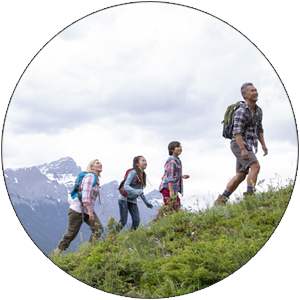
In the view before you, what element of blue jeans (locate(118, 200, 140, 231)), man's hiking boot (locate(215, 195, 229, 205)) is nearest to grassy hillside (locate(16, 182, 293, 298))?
man's hiking boot (locate(215, 195, 229, 205))

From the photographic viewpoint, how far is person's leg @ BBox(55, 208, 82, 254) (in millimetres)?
3105

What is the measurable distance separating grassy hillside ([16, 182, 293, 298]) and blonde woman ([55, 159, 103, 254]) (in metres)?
0.22

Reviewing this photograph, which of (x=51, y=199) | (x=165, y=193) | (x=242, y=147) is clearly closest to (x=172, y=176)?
(x=165, y=193)

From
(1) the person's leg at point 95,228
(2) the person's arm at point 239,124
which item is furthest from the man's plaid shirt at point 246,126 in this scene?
(1) the person's leg at point 95,228

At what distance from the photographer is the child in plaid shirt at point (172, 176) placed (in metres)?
3.08

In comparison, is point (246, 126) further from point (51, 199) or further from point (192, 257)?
point (51, 199)

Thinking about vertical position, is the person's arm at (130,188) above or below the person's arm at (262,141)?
below

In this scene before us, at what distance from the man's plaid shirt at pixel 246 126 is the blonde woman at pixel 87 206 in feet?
4.95

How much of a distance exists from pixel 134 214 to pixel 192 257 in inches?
29.1

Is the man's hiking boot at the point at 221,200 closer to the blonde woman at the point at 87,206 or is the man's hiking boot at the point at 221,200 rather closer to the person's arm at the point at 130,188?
the person's arm at the point at 130,188

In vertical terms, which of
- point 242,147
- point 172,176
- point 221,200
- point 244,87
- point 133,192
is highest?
Result: point 244,87

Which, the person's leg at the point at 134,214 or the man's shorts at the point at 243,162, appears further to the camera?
the man's shorts at the point at 243,162

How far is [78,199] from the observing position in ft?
10.2

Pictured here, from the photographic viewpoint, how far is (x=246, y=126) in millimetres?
3279
